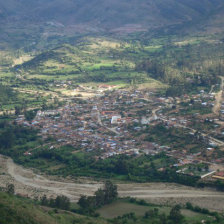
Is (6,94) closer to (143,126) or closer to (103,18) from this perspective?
(143,126)

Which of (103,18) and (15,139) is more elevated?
(103,18)

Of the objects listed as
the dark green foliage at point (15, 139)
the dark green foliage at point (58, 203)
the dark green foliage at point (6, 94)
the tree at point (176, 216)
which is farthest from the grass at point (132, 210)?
the dark green foliage at point (6, 94)

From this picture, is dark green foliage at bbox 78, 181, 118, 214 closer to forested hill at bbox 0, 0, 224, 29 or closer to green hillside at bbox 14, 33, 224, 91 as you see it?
green hillside at bbox 14, 33, 224, 91

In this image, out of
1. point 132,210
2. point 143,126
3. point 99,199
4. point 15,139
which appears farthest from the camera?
point 143,126

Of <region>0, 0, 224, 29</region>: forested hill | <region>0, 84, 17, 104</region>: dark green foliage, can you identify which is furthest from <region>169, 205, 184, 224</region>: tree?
<region>0, 0, 224, 29</region>: forested hill

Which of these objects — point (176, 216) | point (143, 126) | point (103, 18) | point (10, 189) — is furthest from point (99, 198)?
point (103, 18)

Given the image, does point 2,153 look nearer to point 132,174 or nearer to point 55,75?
point 132,174
